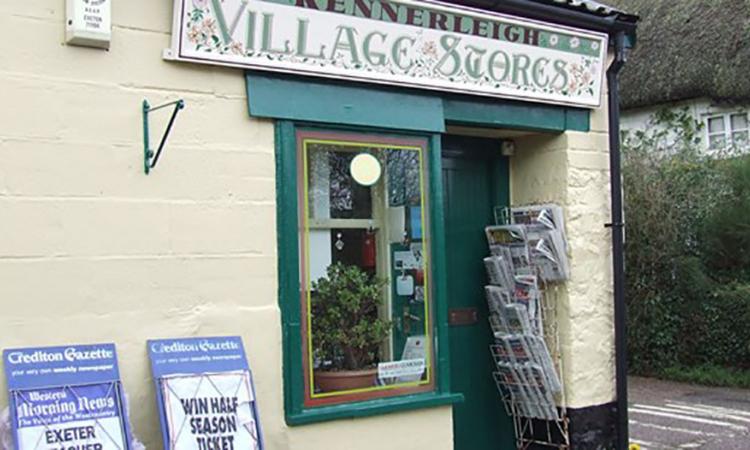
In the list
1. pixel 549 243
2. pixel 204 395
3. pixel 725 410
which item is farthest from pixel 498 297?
pixel 725 410

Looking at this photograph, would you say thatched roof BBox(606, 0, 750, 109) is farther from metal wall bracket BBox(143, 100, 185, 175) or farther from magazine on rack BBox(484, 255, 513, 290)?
metal wall bracket BBox(143, 100, 185, 175)

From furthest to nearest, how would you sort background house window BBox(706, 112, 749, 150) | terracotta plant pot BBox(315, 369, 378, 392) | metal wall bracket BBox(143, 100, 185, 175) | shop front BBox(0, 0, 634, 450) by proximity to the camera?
background house window BBox(706, 112, 749, 150)
terracotta plant pot BBox(315, 369, 378, 392)
metal wall bracket BBox(143, 100, 185, 175)
shop front BBox(0, 0, 634, 450)

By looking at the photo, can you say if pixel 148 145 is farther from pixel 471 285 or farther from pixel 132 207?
pixel 471 285

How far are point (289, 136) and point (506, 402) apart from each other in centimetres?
290

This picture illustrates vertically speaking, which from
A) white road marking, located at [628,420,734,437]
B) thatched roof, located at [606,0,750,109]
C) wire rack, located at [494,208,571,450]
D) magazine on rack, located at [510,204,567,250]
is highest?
thatched roof, located at [606,0,750,109]

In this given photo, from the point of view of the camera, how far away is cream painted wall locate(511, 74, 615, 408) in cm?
625

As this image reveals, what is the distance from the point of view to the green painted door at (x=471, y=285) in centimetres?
646

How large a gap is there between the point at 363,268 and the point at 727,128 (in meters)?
14.9

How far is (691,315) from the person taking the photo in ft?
39.6

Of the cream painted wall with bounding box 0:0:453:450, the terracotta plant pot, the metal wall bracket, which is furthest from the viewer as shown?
the terracotta plant pot

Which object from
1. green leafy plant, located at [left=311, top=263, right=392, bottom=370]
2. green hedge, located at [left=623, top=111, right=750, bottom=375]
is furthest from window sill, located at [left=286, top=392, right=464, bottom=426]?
green hedge, located at [left=623, top=111, right=750, bottom=375]

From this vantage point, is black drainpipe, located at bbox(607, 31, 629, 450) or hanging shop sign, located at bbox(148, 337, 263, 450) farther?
black drainpipe, located at bbox(607, 31, 629, 450)

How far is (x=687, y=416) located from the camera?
9438 mm

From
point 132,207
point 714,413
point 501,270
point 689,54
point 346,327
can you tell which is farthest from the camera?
point 689,54
